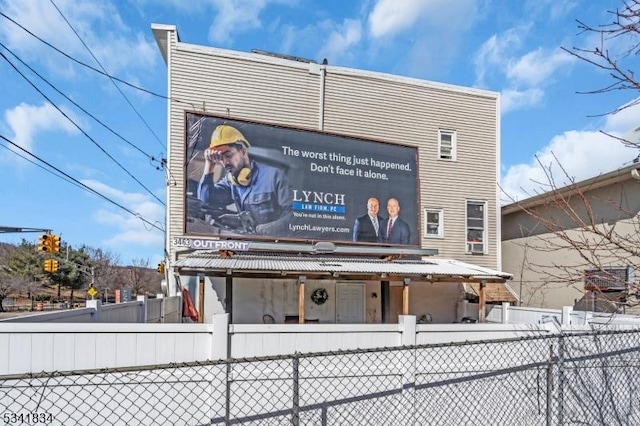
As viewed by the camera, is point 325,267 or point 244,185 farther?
point 244,185

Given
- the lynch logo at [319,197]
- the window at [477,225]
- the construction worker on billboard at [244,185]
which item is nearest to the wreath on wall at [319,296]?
the construction worker on billboard at [244,185]

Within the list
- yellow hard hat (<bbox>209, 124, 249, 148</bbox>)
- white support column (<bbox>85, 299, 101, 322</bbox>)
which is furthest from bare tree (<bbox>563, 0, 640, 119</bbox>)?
yellow hard hat (<bbox>209, 124, 249, 148</bbox>)

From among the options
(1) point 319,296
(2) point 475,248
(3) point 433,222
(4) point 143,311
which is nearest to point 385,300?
(1) point 319,296

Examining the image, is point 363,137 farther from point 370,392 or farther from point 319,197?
point 370,392

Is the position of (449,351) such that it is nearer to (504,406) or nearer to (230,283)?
(504,406)

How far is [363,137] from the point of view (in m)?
12.5

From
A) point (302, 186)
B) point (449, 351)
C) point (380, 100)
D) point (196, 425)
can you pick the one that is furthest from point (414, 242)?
point (196, 425)

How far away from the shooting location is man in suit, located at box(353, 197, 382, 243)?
12.1 metres

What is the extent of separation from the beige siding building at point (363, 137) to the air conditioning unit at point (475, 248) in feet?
0.12

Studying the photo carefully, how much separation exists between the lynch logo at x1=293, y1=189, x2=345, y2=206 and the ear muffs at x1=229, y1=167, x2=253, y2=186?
131 cm

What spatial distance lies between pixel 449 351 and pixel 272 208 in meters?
7.41

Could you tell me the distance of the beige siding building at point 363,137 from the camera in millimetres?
11914

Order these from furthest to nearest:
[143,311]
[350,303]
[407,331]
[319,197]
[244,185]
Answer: [350,303], [319,197], [244,185], [143,311], [407,331]

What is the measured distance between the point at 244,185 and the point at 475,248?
8423 mm
